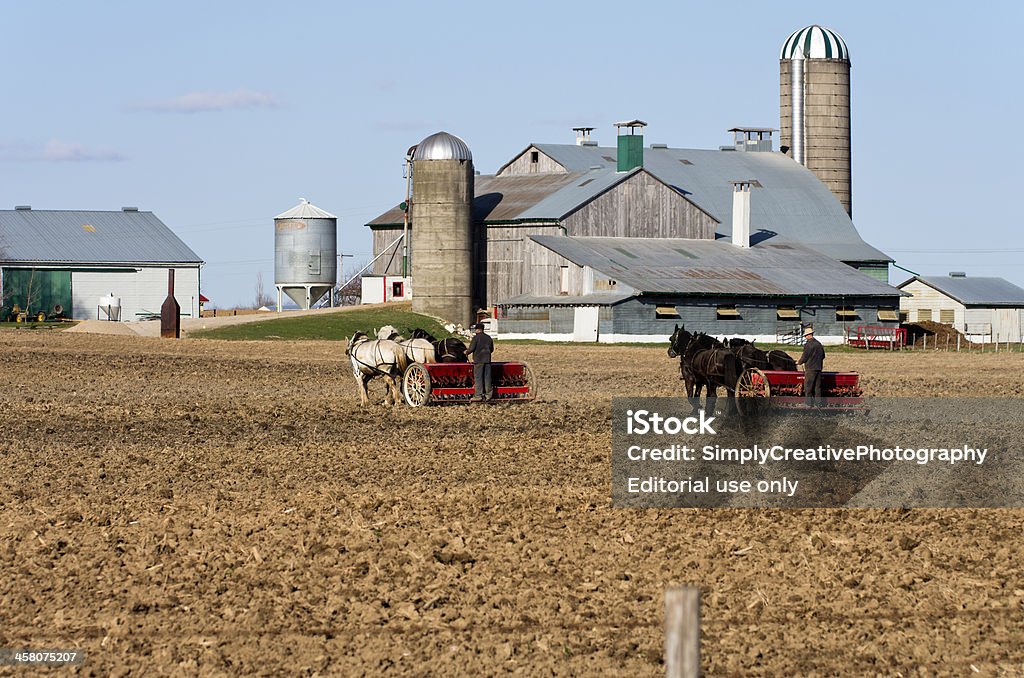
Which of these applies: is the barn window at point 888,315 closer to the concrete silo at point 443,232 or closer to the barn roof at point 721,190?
the barn roof at point 721,190

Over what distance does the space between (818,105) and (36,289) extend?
46.0 metres

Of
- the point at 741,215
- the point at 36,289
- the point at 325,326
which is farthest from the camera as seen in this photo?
the point at 741,215

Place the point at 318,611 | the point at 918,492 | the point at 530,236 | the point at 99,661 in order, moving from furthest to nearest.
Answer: the point at 530,236, the point at 918,492, the point at 318,611, the point at 99,661

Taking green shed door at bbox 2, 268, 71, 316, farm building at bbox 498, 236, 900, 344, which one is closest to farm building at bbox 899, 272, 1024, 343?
farm building at bbox 498, 236, 900, 344

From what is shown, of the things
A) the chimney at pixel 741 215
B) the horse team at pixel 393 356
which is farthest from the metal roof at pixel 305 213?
the horse team at pixel 393 356

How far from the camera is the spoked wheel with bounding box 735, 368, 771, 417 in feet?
75.2

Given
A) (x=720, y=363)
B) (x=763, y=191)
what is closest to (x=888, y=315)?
(x=763, y=191)

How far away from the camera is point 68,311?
77.6m

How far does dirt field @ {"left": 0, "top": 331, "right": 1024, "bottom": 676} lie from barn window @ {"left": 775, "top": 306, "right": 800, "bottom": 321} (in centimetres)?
4849

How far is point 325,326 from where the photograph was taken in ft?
217

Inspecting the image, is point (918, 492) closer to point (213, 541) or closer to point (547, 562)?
point (547, 562)

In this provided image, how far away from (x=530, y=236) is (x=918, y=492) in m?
57.8

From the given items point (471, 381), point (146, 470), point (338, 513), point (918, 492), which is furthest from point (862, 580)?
point (471, 381)

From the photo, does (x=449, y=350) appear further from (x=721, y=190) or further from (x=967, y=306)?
(x=721, y=190)
